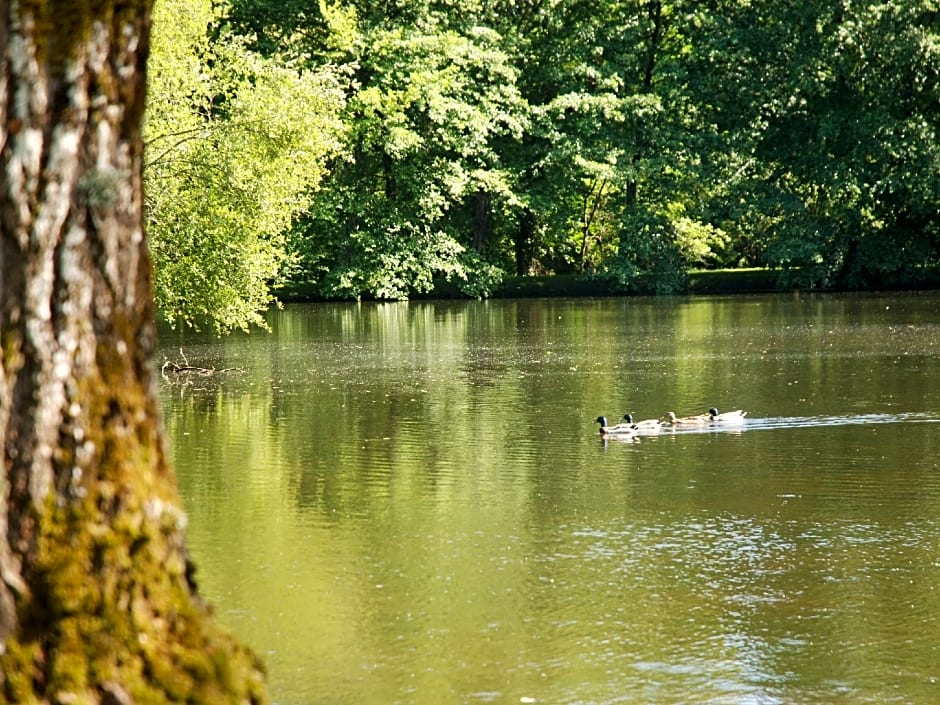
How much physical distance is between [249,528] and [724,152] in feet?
150

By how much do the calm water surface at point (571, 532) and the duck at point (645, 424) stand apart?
0.25m

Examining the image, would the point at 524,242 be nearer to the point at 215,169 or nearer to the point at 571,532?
the point at 215,169

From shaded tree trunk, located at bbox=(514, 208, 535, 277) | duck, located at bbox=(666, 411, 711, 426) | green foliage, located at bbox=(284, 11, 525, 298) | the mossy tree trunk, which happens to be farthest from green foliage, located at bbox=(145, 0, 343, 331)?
shaded tree trunk, located at bbox=(514, 208, 535, 277)

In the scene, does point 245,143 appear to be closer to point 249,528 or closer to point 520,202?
point 249,528

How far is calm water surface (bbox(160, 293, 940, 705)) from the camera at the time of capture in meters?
7.64

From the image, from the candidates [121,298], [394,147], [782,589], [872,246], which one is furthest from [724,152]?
[121,298]

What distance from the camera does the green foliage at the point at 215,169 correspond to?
1014 inches

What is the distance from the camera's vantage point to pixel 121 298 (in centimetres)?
425

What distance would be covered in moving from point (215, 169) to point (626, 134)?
3326cm

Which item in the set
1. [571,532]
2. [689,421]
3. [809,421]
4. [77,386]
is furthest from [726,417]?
[77,386]

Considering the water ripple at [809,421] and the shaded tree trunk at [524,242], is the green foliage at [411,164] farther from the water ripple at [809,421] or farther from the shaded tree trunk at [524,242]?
the water ripple at [809,421]

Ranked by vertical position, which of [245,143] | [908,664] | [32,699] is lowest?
[908,664]

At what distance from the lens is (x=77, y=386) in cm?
415

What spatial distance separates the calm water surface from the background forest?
92.5ft
